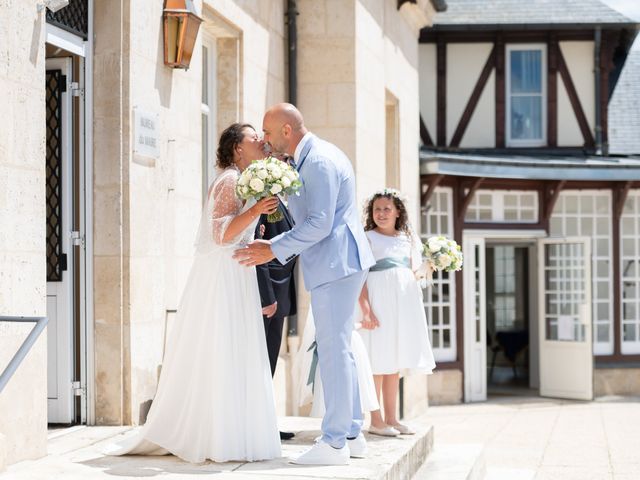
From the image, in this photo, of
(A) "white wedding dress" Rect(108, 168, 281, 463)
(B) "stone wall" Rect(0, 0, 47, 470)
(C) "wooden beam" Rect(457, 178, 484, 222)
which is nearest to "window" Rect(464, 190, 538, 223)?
(C) "wooden beam" Rect(457, 178, 484, 222)

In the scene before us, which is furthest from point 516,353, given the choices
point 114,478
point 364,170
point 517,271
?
point 114,478

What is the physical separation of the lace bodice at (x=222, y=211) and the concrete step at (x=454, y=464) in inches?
75.4

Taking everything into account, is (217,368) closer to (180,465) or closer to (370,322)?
(180,465)

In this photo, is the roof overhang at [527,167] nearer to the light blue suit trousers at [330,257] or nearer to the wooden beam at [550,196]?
the wooden beam at [550,196]

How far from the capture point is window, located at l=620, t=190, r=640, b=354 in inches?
659

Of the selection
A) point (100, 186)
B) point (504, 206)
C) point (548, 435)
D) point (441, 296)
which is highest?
point (504, 206)

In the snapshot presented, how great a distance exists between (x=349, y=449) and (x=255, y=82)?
14.4 feet

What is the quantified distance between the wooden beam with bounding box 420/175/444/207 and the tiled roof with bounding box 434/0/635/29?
8.99 feet

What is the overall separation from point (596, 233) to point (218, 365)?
40.2ft

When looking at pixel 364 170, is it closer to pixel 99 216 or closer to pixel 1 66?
pixel 99 216

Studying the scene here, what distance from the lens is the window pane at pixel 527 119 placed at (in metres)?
17.0

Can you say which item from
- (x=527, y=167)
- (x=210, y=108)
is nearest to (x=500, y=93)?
(x=527, y=167)

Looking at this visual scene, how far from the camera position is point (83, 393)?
6.53 metres

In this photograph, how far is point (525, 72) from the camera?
16984mm
